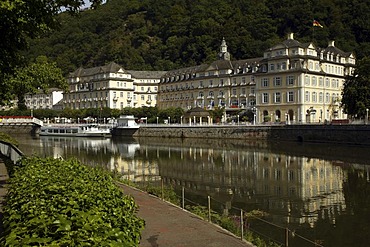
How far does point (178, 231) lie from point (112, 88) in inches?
4345

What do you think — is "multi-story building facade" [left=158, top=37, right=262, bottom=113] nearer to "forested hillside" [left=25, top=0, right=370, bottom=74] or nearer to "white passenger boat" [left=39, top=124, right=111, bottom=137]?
"forested hillside" [left=25, top=0, right=370, bottom=74]

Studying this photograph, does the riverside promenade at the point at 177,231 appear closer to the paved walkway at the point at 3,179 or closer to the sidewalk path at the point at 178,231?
the sidewalk path at the point at 178,231

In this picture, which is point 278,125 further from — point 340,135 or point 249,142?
point 340,135

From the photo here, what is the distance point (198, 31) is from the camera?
146m

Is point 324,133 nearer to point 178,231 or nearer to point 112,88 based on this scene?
point 178,231

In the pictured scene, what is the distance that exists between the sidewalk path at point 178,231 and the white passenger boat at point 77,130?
261 ft

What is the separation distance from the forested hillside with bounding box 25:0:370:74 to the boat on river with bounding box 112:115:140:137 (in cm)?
2228

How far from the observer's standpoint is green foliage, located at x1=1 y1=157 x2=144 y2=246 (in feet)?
17.6

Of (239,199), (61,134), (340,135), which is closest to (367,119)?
(340,135)

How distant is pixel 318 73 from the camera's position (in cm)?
8044

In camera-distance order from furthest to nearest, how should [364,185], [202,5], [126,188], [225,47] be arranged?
[202,5]
[225,47]
[364,185]
[126,188]

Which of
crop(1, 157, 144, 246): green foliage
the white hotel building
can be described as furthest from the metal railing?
A: the white hotel building

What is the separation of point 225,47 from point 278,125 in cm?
5865

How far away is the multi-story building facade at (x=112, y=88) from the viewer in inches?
4793
